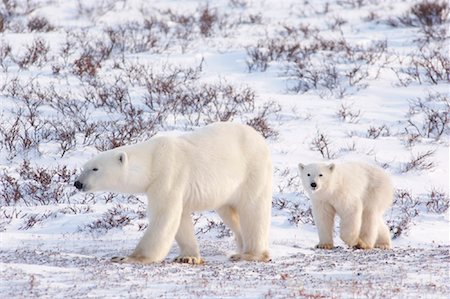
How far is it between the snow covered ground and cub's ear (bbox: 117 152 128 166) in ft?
2.28

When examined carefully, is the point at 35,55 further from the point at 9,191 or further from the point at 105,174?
the point at 105,174

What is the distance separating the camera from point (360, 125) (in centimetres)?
1227

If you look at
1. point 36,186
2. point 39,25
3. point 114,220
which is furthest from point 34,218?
point 39,25

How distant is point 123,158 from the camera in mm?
6633

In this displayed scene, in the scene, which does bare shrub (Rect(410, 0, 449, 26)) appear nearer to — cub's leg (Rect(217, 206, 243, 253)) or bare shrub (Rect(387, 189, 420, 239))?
bare shrub (Rect(387, 189, 420, 239))

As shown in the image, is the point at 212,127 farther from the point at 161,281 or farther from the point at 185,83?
the point at 185,83

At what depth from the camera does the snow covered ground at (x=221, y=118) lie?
608 centimetres

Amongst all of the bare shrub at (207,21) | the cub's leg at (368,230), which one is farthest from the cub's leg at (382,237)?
the bare shrub at (207,21)

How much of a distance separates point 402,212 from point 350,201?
1570mm

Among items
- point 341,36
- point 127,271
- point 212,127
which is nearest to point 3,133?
point 212,127

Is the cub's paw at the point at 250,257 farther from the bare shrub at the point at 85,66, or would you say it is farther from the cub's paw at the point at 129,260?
the bare shrub at the point at 85,66

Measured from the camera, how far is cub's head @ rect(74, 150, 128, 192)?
666 centimetres

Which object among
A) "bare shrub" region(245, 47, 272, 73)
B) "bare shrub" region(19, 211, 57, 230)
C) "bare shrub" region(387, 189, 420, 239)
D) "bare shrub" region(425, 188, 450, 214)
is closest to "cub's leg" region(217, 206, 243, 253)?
"bare shrub" region(19, 211, 57, 230)

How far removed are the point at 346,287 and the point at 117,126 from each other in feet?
20.3
